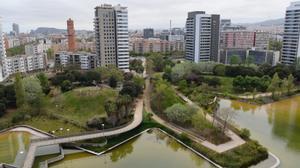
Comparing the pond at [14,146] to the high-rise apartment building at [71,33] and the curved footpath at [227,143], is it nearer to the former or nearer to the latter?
the curved footpath at [227,143]

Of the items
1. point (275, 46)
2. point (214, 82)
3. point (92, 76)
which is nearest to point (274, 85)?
point (214, 82)

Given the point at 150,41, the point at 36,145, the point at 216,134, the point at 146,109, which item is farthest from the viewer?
the point at 150,41

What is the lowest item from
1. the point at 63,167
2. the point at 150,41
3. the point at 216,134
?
the point at 63,167

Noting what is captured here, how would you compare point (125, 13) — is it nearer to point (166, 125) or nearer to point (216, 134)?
point (166, 125)

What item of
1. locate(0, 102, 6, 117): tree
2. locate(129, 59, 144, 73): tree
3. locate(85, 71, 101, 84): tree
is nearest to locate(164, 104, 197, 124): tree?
locate(85, 71, 101, 84): tree

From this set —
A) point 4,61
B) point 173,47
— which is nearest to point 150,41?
point 173,47

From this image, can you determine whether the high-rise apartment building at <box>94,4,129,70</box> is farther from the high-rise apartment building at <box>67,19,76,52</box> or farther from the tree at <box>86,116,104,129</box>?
the high-rise apartment building at <box>67,19,76,52</box>

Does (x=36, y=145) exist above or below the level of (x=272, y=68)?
below

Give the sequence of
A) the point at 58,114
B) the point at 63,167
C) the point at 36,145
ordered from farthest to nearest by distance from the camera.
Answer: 1. the point at 58,114
2. the point at 36,145
3. the point at 63,167

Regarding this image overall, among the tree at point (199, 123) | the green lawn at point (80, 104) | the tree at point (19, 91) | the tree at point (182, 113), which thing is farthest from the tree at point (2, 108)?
the tree at point (199, 123)
